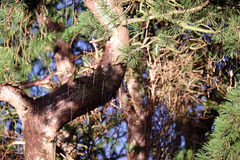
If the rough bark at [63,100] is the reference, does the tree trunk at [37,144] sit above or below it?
below

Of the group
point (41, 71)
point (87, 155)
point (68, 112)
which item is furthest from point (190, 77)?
point (41, 71)

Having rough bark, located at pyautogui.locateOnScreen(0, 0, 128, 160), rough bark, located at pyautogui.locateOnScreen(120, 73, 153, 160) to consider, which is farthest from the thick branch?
rough bark, located at pyautogui.locateOnScreen(120, 73, 153, 160)

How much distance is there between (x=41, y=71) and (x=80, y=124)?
2.21ft

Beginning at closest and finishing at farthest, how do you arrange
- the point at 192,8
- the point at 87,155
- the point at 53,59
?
1. the point at 192,8
2. the point at 87,155
3. the point at 53,59

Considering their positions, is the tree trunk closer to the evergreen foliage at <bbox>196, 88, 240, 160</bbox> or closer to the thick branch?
the thick branch

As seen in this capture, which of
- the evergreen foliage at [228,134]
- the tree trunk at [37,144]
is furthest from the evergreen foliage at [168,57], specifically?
the tree trunk at [37,144]

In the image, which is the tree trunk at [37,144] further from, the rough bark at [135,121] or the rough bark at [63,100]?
the rough bark at [135,121]

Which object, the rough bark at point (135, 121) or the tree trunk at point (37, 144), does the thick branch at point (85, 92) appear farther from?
the rough bark at point (135, 121)

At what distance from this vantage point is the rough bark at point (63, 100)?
1755 millimetres

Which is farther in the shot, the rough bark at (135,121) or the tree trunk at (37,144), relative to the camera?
the rough bark at (135,121)

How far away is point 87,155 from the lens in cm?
242

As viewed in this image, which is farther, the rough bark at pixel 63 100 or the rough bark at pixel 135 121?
the rough bark at pixel 135 121

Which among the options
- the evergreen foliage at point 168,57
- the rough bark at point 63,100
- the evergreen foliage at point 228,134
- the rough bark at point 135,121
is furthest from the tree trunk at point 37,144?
the rough bark at point 135,121

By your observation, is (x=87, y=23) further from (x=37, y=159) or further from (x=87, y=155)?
(x=87, y=155)
